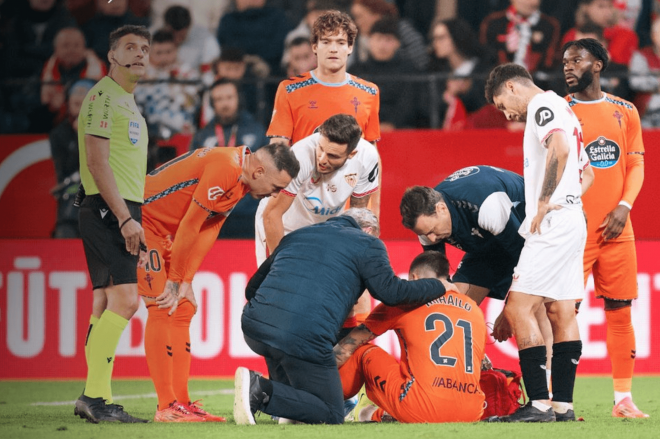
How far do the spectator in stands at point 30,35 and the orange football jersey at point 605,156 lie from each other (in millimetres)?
7074

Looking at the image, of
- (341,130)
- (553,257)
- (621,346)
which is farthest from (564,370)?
(341,130)

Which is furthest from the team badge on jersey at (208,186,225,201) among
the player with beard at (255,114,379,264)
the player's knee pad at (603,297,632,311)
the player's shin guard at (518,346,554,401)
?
the player's knee pad at (603,297,632,311)

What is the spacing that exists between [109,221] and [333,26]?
7.08 feet

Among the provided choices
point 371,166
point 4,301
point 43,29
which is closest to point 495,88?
point 371,166

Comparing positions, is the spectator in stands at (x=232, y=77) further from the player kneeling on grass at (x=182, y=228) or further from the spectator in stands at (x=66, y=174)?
the player kneeling on grass at (x=182, y=228)

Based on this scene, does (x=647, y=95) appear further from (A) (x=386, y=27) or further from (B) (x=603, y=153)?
(B) (x=603, y=153)

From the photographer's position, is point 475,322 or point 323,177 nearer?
point 475,322

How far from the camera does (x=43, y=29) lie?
12.0m

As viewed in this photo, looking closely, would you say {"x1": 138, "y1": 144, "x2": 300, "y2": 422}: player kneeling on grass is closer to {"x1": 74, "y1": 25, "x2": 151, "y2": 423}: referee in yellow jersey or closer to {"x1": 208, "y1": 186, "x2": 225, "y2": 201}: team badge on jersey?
{"x1": 208, "y1": 186, "x2": 225, "y2": 201}: team badge on jersey

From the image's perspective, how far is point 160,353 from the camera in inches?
243

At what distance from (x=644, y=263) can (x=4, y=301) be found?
605cm

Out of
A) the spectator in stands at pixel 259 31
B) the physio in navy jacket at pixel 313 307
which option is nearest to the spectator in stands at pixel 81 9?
the spectator in stands at pixel 259 31

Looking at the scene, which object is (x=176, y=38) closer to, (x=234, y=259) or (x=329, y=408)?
(x=234, y=259)

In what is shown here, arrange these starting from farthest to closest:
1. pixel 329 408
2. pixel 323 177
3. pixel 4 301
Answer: pixel 4 301 < pixel 323 177 < pixel 329 408
